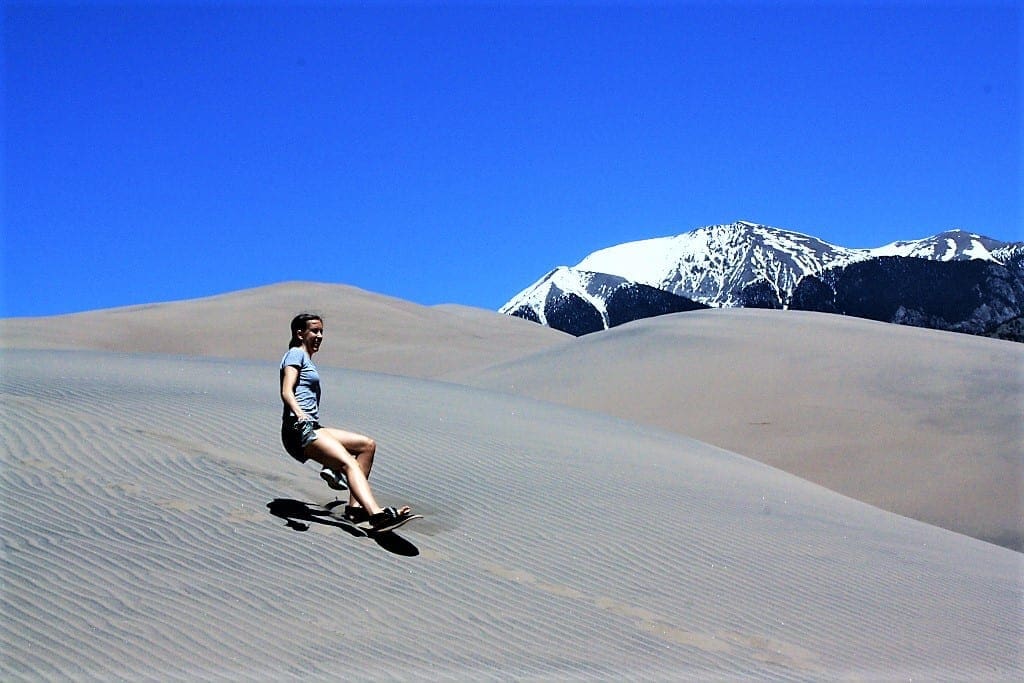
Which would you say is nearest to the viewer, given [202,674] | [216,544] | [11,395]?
[202,674]

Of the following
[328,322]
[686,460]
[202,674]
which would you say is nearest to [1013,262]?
[328,322]

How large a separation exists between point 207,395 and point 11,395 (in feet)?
8.55

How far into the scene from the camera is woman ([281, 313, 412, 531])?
25.4ft

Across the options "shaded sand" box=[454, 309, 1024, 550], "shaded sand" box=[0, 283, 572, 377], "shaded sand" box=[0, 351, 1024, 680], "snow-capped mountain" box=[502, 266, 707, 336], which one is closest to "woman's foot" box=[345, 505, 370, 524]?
"shaded sand" box=[0, 351, 1024, 680]

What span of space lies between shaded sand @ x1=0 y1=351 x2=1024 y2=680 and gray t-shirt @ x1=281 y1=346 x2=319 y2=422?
90 centimetres

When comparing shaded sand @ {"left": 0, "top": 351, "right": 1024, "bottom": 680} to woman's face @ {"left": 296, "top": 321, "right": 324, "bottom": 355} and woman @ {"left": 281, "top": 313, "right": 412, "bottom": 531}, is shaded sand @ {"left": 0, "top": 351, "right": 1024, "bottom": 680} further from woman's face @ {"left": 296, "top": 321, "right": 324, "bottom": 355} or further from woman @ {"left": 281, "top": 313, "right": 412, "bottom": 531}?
woman's face @ {"left": 296, "top": 321, "right": 324, "bottom": 355}

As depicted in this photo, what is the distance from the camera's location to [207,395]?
1349 cm

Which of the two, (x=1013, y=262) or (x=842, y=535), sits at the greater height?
(x=1013, y=262)

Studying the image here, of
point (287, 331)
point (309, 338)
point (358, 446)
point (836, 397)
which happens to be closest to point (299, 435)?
point (358, 446)

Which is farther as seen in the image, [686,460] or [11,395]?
[686,460]

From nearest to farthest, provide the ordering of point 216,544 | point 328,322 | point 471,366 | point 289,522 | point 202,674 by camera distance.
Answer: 1. point 202,674
2. point 216,544
3. point 289,522
4. point 471,366
5. point 328,322

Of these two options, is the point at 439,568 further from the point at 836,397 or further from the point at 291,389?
the point at 836,397

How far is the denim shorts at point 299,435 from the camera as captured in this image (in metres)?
7.73

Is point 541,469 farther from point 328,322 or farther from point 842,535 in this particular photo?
point 328,322
